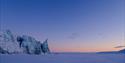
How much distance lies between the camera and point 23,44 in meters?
28.9

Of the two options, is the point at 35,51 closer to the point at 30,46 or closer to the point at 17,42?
the point at 30,46

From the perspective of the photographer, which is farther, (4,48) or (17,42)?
(17,42)

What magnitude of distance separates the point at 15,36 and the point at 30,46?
307 cm

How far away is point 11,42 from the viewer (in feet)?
92.0

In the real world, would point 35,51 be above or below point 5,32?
below

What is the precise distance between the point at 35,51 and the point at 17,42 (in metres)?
3.22

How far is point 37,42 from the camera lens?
29.3 m

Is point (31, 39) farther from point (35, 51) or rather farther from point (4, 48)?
point (4, 48)

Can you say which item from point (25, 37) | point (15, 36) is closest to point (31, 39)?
point (25, 37)

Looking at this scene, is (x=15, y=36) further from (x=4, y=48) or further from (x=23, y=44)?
(x=4, y=48)

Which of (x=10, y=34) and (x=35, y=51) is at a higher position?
(x=10, y=34)

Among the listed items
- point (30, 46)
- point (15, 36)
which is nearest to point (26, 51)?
point (30, 46)

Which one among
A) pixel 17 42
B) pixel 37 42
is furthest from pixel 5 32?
pixel 37 42

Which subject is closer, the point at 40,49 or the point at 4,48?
the point at 4,48
